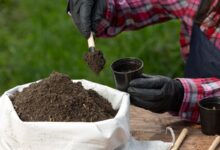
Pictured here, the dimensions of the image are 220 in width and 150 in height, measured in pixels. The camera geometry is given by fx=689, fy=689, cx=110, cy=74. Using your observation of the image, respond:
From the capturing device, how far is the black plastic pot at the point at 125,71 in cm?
249

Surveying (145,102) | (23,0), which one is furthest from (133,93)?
(23,0)

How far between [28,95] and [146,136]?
0.50m

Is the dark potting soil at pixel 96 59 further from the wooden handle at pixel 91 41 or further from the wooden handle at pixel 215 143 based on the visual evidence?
the wooden handle at pixel 215 143

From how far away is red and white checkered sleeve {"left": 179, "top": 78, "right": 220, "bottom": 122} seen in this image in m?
2.62

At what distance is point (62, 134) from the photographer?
86.7 inches

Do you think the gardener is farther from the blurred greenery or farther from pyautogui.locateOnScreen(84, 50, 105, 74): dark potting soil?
the blurred greenery

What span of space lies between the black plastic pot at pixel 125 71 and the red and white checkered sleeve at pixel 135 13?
38 centimetres

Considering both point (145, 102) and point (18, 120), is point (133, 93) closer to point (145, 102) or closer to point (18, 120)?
point (145, 102)

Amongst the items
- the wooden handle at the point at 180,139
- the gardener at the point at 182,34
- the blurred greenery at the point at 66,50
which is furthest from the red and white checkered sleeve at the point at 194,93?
the blurred greenery at the point at 66,50

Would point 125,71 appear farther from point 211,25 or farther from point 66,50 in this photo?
point 66,50

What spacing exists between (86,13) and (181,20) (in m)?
0.49

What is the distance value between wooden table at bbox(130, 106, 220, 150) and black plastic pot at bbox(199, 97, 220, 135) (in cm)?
3

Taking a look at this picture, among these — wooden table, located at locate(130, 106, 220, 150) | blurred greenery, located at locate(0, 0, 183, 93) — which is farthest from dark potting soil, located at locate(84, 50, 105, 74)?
blurred greenery, located at locate(0, 0, 183, 93)

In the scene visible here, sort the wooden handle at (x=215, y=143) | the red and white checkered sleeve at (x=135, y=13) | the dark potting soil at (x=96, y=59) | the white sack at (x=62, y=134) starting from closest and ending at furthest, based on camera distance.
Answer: the white sack at (x=62, y=134), the wooden handle at (x=215, y=143), the dark potting soil at (x=96, y=59), the red and white checkered sleeve at (x=135, y=13)
